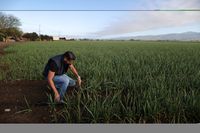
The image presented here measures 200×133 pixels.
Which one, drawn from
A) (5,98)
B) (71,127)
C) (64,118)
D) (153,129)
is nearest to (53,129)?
(71,127)

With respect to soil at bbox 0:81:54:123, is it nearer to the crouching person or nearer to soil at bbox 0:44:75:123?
soil at bbox 0:44:75:123

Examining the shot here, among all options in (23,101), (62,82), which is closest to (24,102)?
(23,101)

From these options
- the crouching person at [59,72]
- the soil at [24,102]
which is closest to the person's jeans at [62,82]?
the crouching person at [59,72]

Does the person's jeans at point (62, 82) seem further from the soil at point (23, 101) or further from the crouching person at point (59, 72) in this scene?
the soil at point (23, 101)

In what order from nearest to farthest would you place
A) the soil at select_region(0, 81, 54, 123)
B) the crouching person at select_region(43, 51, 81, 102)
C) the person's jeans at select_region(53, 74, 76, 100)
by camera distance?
the soil at select_region(0, 81, 54, 123) → the crouching person at select_region(43, 51, 81, 102) → the person's jeans at select_region(53, 74, 76, 100)

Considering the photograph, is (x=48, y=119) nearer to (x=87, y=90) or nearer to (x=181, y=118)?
(x=87, y=90)

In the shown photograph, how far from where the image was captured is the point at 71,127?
12.3 ft

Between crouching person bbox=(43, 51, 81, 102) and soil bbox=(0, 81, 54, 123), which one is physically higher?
crouching person bbox=(43, 51, 81, 102)

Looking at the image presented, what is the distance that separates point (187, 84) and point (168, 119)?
1.51 meters

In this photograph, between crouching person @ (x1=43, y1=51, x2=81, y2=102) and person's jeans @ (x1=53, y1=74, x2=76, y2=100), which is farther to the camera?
person's jeans @ (x1=53, y1=74, x2=76, y2=100)

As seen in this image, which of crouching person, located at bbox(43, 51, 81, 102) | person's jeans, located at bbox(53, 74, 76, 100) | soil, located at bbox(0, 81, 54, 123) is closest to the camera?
soil, located at bbox(0, 81, 54, 123)

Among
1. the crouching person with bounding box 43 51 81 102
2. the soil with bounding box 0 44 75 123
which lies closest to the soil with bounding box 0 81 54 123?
the soil with bounding box 0 44 75 123

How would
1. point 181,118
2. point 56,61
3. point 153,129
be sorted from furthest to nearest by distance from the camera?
point 56,61, point 181,118, point 153,129

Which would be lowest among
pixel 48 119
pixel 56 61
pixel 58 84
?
pixel 48 119
